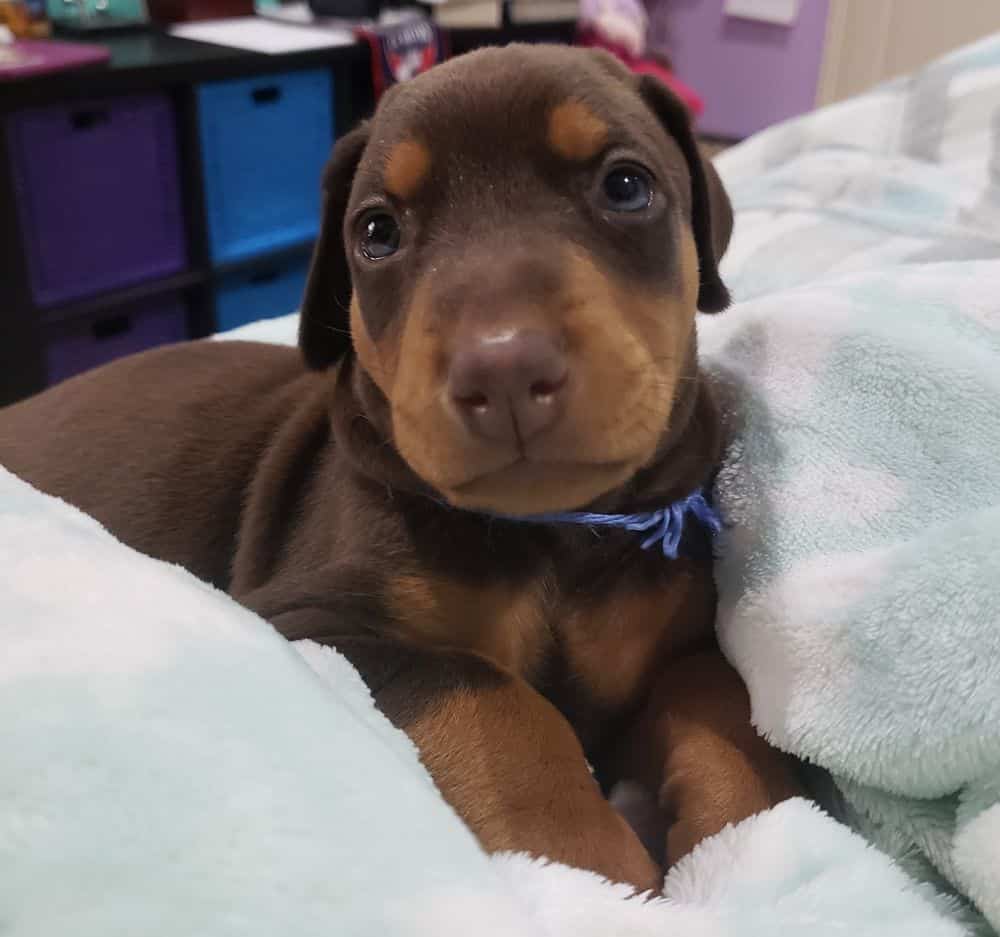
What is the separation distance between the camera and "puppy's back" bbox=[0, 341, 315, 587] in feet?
5.00

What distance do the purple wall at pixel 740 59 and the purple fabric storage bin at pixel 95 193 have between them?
2.67 m

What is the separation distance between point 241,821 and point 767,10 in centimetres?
466

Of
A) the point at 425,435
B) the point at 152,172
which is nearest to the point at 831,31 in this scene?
the point at 152,172

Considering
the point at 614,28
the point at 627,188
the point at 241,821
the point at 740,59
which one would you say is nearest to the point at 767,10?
the point at 740,59

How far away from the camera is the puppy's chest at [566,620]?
45.2 inches

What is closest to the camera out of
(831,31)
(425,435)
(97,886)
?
(97,886)

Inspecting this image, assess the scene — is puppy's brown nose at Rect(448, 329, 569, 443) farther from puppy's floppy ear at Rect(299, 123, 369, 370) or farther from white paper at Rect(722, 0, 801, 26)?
white paper at Rect(722, 0, 801, 26)

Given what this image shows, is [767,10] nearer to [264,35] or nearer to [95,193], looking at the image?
[264,35]

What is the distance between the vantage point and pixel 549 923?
2.45 feet

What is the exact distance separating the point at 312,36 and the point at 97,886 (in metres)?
3.31

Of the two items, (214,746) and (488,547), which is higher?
(214,746)

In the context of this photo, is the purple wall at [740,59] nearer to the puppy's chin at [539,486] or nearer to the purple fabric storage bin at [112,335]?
the purple fabric storage bin at [112,335]

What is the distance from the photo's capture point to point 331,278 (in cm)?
139

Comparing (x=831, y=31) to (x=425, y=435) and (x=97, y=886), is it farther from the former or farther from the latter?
(x=97, y=886)
